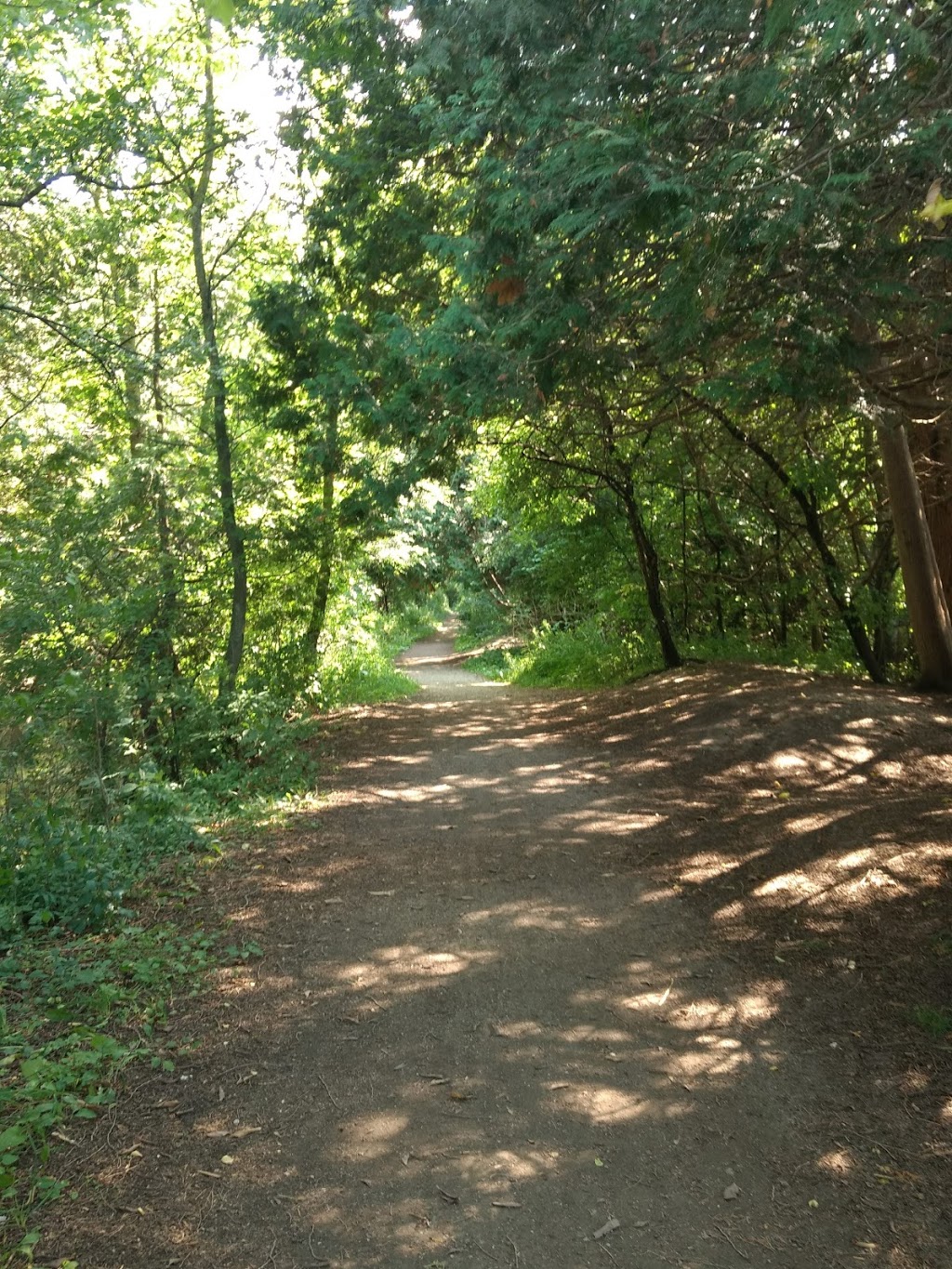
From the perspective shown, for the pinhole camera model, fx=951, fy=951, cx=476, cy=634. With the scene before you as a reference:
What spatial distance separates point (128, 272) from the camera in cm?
1170

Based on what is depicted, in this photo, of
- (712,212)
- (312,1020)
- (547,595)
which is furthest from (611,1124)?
(547,595)

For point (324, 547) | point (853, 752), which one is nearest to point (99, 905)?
point (853, 752)

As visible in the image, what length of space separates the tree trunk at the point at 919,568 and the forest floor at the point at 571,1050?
9.81 feet

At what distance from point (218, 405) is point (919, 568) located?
28.3 feet

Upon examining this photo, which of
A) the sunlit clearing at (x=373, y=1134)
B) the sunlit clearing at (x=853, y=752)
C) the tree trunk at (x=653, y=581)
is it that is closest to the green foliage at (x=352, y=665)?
the tree trunk at (x=653, y=581)

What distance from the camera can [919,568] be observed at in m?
10.9

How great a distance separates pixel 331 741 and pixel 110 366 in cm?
535

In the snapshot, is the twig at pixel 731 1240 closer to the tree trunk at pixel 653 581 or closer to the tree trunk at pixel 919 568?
the tree trunk at pixel 919 568

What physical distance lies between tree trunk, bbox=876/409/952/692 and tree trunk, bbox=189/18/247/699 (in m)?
7.70

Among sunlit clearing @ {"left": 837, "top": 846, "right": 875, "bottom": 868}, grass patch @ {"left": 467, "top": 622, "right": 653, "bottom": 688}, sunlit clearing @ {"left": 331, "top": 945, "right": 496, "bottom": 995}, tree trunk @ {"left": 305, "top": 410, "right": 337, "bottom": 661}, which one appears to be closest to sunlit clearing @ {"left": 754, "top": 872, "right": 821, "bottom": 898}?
sunlit clearing @ {"left": 837, "top": 846, "right": 875, "bottom": 868}

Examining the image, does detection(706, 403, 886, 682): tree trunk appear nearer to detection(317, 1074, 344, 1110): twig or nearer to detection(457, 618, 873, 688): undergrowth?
detection(457, 618, 873, 688): undergrowth

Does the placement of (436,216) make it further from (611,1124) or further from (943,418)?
(611,1124)

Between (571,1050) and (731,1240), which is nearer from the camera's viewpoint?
(731,1240)

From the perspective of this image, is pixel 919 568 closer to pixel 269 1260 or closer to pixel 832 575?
pixel 832 575
